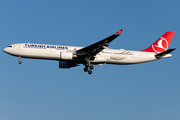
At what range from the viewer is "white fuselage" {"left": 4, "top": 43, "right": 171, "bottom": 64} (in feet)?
138

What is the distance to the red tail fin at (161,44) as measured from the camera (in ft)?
154

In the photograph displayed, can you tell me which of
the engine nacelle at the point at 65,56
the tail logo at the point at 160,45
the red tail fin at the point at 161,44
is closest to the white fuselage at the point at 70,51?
the engine nacelle at the point at 65,56

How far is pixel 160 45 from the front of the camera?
156ft

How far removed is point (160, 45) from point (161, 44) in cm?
27

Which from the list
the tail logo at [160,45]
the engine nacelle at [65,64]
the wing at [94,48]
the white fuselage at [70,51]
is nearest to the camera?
the wing at [94,48]

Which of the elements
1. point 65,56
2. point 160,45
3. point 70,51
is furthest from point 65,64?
point 160,45

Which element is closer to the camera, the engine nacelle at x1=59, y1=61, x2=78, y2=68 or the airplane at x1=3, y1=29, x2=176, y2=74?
the airplane at x1=3, y1=29, x2=176, y2=74

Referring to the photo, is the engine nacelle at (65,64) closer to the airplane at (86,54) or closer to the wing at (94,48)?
the airplane at (86,54)

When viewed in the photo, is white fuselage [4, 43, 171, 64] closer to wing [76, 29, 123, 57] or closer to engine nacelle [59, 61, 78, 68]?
wing [76, 29, 123, 57]

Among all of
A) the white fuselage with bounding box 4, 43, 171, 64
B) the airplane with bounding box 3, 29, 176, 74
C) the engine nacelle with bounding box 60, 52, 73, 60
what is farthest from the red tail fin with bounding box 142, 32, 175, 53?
the engine nacelle with bounding box 60, 52, 73, 60

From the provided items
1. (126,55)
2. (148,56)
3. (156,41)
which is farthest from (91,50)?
(156,41)

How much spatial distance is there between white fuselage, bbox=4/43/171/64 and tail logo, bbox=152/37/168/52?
2685mm

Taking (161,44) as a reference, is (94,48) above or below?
below

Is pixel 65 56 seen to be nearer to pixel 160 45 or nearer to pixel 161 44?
pixel 160 45
